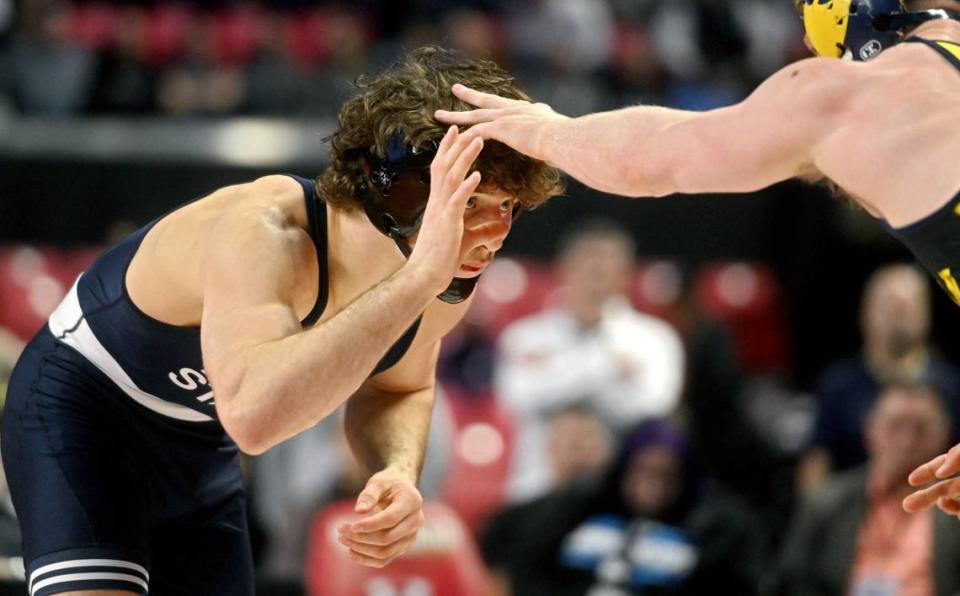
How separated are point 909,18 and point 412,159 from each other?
1391 millimetres

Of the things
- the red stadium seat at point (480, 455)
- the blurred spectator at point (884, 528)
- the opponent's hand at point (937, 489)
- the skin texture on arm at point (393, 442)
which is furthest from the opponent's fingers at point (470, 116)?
the red stadium seat at point (480, 455)

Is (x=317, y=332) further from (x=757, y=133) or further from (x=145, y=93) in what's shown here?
(x=145, y=93)

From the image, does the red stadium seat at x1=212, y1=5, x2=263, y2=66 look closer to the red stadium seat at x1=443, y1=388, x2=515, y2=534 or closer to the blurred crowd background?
the blurred crowd background

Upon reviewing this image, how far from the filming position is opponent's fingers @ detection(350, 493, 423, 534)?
13.4 feet

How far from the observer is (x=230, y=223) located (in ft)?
13.5

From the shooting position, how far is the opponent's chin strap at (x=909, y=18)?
12.2ft

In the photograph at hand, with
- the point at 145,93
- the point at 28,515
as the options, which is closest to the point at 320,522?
the point at 28,515

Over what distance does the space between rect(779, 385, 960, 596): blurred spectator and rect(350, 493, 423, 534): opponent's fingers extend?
138 inches

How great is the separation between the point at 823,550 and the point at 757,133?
4158mm

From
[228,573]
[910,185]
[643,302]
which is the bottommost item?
[643,302]

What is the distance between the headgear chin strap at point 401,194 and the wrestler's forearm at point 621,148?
0.40 m

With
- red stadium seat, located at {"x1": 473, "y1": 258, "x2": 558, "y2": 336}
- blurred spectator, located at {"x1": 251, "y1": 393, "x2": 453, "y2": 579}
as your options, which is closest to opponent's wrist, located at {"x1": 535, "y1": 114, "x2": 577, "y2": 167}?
blurred spectator, located at {"x1": 251, "y1": 393, "x2": 453, "y2": 579}

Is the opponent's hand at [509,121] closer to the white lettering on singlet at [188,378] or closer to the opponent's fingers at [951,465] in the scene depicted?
the white lettering on singlet at [188,378]

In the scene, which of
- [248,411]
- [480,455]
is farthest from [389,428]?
[480,455]
